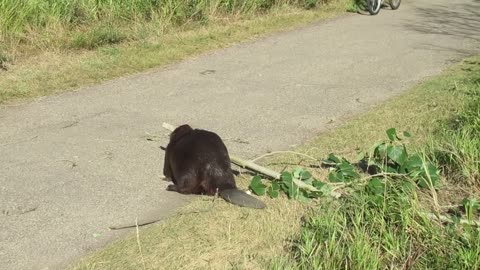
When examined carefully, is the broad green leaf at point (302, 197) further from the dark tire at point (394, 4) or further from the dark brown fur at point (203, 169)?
the dark tire at point (394, 4)

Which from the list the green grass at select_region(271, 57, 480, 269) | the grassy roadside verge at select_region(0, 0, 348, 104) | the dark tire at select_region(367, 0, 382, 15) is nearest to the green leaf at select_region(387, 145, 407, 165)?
the green grass at select_region(271, 57, 480, 269)

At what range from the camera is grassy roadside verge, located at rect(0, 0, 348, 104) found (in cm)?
844

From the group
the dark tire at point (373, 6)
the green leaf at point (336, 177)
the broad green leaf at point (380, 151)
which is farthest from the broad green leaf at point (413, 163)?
the dark tire at point (373, 6)

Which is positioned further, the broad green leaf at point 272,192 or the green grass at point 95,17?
the green grass at point 95,17

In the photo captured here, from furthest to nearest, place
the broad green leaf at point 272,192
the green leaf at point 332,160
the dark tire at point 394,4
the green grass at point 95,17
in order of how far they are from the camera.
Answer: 1. the dark tire at point 394,4
2. the green grass at point 95,17
3. the green leaf at point 332,160
4. the broad green leaf at point 272,192

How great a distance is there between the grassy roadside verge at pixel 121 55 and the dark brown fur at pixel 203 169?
133 inches

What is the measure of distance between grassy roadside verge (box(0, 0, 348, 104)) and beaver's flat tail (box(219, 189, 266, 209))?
3873 mm

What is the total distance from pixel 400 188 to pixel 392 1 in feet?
37.5

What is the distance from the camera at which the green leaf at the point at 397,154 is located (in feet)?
16.7

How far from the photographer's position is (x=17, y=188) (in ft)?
17.7

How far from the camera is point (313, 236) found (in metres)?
4.02

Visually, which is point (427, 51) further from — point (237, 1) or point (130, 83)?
point (130, 83)

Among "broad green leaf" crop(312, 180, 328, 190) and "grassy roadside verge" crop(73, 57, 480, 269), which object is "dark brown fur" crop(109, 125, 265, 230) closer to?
"grassy roadside verge" crop(73, 57, 480, 269)

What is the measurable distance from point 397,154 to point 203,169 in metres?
1.38
